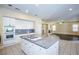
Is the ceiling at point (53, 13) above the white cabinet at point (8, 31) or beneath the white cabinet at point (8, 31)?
above

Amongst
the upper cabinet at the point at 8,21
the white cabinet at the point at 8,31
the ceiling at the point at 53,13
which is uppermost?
the ceiling at the point at 53,13

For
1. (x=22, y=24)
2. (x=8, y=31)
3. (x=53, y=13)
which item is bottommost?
(x=8, y=31)

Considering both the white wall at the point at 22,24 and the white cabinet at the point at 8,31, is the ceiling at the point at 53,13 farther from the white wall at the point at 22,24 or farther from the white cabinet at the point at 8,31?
the white cabinet at the point at 8,31

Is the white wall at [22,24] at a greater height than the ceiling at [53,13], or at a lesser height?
lesser

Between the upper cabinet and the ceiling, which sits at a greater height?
the ceiling

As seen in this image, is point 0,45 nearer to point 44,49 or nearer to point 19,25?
point 19,25

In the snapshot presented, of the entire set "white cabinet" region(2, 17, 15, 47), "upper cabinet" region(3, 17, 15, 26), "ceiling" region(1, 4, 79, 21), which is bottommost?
"white cabinet" region(2, 17, 15, 47)

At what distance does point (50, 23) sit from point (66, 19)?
0.31 m

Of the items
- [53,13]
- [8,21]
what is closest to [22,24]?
[8,21]

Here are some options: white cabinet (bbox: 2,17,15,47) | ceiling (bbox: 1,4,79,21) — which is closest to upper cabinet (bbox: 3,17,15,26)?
white cabinet (bbox: 2,17,15,47)

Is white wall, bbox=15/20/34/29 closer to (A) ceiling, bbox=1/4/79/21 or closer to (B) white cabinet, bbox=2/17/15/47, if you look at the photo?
(B) white cabinet, bbox=2/17/15/47

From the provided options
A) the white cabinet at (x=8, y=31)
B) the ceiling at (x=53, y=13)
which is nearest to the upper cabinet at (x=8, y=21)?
the white cabinet at (x=8, y=31)

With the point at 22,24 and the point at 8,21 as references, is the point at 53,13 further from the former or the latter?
the point at 8,21
